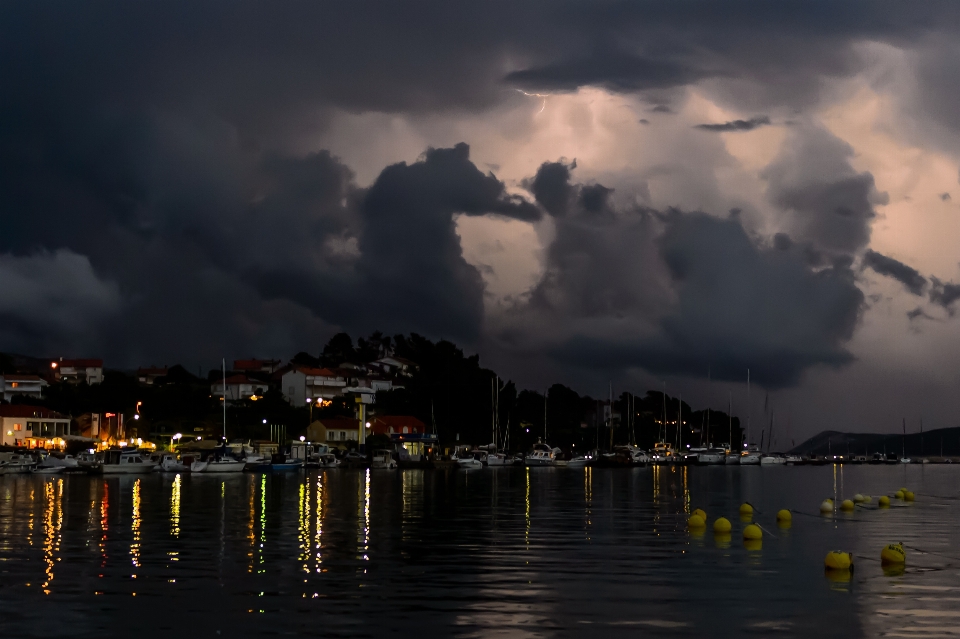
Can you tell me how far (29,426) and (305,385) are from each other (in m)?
56.4

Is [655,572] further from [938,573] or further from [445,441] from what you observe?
[445,441]

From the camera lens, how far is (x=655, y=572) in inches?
1246

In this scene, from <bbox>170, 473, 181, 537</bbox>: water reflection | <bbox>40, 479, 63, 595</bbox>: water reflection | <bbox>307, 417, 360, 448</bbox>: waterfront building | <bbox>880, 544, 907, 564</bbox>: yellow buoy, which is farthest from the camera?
<bbox>307, 417, 360, 448</bbox>: waterfront building

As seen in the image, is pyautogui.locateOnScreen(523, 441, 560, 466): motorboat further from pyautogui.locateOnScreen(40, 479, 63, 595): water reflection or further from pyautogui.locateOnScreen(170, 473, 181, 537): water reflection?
pyautogui.locateOnScreen(40, 479, 63, 595): water reflection

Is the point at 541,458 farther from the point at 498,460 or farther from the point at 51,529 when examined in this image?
the point at 51,529

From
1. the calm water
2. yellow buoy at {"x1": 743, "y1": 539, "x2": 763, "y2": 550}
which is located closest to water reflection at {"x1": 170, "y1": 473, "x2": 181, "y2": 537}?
the calm water

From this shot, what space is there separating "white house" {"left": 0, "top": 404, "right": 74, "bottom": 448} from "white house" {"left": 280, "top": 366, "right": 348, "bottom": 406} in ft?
161

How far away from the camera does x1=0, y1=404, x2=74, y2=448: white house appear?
146375 mm

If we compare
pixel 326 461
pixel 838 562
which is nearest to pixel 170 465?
pixel 326 461

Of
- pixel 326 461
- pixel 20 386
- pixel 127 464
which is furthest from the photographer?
→ pixel 20 386

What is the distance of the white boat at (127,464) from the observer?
117m

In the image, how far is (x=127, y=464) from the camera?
11831 cm

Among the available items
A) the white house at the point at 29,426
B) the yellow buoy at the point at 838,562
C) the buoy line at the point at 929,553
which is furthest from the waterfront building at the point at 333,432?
the yellow buoy at the point at 838,562

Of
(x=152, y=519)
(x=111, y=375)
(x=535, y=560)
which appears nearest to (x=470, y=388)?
(x=111, y=375)
